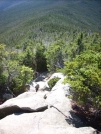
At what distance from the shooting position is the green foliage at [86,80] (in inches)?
843

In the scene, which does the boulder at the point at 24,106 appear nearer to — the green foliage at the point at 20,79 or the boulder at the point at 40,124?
the boulder at the point at 40,124

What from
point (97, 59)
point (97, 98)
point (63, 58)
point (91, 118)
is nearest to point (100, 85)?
point (97, 98)

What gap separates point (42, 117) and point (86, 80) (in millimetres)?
7323

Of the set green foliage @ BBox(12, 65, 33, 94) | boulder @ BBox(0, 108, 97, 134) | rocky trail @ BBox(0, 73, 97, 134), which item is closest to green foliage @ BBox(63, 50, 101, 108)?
rocky trail @ BBox(0, 73, 97, 134)

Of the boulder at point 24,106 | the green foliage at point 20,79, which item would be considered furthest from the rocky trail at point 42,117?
the green foliage at point 20,79

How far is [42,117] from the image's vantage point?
23.8 metres

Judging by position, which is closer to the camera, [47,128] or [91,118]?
[47,128]

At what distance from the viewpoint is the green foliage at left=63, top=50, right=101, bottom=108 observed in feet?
70.3

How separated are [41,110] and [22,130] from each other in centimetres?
499

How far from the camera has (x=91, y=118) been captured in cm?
2542

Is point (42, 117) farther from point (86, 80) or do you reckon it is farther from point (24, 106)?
point (86, 80)

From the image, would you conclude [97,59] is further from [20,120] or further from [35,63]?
[35,63]

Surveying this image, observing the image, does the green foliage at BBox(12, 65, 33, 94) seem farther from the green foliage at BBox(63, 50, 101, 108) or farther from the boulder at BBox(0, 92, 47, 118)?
the green foliage at BBox(63, 50, 101, 108)

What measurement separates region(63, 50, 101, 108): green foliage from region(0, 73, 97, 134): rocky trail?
9.68 feet
